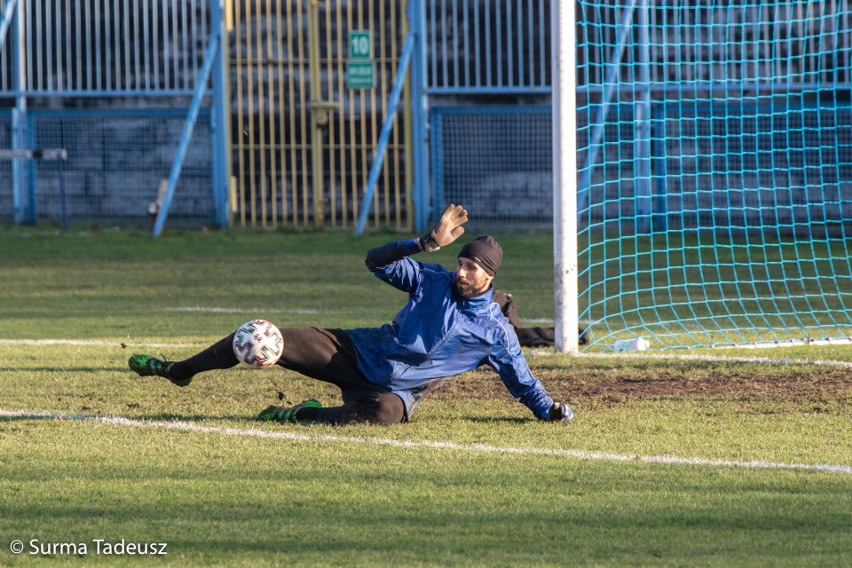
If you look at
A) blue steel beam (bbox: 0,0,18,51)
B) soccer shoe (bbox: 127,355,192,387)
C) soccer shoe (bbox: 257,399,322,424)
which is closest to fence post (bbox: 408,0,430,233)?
blue steel beam (bbox: 0,0,18,51)

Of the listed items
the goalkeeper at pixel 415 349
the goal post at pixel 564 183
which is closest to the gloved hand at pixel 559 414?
the goalkeeper at pixel 415 349

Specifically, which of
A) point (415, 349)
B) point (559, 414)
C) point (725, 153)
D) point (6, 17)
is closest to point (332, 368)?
point (415, 349)

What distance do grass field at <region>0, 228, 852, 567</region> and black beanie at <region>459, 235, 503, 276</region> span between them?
31.6 inches

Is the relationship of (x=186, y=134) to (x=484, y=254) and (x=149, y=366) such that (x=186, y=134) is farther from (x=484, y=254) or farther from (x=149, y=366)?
(x=484, y=254)

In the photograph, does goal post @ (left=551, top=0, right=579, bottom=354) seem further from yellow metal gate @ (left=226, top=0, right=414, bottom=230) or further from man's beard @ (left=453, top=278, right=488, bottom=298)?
yellow metal gate @ (left=226, top=0, right=414, bottom=230)

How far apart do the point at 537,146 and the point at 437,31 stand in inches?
100

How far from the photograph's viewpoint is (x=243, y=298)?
13180 mm

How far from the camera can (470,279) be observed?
679cm

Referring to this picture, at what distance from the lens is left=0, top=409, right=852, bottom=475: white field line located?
19.5 feet

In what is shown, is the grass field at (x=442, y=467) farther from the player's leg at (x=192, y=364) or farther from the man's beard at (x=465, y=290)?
the man's beard at (x=465, y=290)

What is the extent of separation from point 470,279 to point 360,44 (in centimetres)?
1594

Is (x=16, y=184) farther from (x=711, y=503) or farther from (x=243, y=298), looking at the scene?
(x=711, y=503)

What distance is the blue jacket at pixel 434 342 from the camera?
6.82 m

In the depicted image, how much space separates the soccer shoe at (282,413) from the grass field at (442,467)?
0.13m
